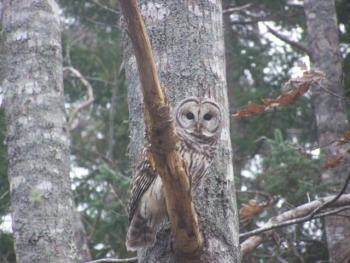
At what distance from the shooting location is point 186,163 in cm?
410

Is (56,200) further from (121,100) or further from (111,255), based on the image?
(121,100)

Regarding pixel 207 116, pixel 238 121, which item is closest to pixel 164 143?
pixel 207 116

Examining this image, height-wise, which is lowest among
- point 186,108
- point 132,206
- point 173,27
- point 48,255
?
point 48,255

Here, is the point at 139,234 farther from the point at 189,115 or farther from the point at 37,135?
the point at 37,135

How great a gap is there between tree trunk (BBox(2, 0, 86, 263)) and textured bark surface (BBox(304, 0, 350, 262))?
2894mm

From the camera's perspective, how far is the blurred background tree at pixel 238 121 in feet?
26.1

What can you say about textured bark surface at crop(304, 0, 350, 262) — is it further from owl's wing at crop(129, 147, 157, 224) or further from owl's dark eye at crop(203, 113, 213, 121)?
owl's dark eye at crop(203, 113, 213, 121)

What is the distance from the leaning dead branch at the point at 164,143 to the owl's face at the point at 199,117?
0.73 metres

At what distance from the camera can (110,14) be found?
413 inches

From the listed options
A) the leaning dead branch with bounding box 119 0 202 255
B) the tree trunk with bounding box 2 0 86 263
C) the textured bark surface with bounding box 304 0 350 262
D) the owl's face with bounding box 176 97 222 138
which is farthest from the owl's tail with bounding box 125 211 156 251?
the textured bark surface with bounding box 304 0 350 262

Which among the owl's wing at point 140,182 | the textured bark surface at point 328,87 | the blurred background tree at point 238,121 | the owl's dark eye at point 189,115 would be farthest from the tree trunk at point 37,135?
the textured bark surface at point 328,87

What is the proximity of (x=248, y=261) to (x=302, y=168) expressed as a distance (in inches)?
77.4

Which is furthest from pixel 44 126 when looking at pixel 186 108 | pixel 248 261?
pixel 248 261

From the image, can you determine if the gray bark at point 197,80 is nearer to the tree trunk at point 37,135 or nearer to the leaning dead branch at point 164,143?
the leaning dead branch at point 164,143
